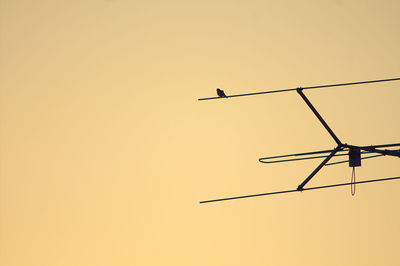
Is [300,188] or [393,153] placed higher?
[393,153]

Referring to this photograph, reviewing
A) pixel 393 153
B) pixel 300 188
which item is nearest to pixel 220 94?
pixel 300 188

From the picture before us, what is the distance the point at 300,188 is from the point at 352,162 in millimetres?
1217

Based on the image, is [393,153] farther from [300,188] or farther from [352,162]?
[300,188]

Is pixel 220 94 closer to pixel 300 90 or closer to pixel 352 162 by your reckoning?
pixel 300 90

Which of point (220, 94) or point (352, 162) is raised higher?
point (220, 94)

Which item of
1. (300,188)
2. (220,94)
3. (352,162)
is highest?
(220,94)

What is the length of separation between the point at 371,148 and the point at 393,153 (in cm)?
37

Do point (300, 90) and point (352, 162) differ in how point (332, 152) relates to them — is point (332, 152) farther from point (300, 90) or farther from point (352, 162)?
point (300, 90)

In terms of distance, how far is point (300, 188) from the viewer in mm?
10336

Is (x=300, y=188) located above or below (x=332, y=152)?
below

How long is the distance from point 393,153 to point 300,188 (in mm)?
1711

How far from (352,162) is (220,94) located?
267 centimetres

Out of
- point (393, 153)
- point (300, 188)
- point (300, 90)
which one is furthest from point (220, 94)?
point (393, 153)

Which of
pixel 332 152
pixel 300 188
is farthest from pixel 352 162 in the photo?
pixel 300 188
